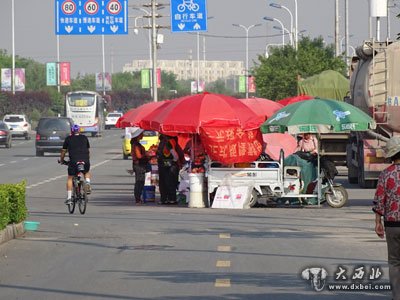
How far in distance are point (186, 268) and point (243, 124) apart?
12.1 meters

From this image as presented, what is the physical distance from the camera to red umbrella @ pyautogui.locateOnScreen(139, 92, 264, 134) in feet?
84.7

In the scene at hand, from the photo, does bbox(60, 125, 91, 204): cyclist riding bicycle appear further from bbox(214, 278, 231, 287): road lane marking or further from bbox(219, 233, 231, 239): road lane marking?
bbox(214, 278, 231, 287): road lane marking

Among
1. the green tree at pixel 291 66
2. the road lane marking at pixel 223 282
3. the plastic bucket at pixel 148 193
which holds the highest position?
the green tree at pixel 291 66

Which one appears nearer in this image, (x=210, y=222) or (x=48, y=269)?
(x=48, y=269)

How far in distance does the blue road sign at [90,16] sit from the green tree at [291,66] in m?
14.6

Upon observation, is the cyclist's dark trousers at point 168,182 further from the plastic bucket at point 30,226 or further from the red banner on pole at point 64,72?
the red banner on pole at point 64,72

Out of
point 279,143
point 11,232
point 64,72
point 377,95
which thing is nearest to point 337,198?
point 377,95

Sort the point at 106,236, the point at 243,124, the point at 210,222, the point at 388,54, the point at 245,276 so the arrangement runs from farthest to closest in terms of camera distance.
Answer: the point at 388,54
the point at 243,124
the point at 210,222
the point at 106,236
the point at 245,276

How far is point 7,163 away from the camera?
1932 inches

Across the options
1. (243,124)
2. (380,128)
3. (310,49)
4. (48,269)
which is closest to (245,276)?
(48,269)

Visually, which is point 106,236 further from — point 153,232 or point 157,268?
point 157,268

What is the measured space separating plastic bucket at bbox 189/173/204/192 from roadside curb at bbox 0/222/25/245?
25.3 feet

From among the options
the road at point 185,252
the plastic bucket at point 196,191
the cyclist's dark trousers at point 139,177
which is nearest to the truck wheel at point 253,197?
the road at point 185,252

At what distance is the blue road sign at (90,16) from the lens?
163ft
